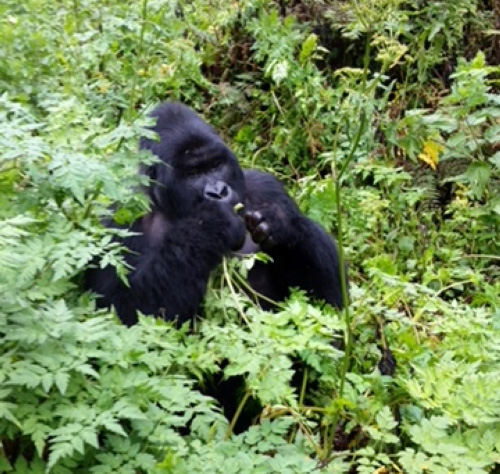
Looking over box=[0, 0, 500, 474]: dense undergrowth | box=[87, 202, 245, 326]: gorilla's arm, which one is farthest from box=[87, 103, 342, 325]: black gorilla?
box=[0, 0, 500, 474]: dense undergrowth

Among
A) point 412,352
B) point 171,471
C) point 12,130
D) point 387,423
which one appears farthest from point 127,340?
point 412,352

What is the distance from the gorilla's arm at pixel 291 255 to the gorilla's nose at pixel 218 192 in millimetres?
133

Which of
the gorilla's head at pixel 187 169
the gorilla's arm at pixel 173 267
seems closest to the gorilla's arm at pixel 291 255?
the gorilla's head at pixel 187 169

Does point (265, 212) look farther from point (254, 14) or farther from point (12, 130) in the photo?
point (254, 14)

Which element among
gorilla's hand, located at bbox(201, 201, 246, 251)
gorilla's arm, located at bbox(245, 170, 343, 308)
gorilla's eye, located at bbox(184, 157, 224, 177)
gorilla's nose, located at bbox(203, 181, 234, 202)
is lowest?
gorilla's arm, located at bbox(245, 170, 343, 308)

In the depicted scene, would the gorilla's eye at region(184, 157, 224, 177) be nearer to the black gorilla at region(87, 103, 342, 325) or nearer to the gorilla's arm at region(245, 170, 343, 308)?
the black gorilla at region(87, 103, 342, 325)

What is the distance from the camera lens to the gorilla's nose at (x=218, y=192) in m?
3.17

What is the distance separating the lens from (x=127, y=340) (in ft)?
6.48

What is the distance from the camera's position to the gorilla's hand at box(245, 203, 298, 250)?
10.7ft

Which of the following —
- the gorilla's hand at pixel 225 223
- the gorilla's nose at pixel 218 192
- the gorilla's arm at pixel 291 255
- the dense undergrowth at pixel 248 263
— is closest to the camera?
the dense undergrowth at pixel 248 263

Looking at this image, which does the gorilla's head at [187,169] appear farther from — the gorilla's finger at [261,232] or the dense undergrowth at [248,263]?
the dense undergrowth at [248,263]

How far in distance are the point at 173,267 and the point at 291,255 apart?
625 mm

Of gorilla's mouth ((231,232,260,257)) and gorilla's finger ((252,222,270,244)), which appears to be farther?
gorilla's mouth ((231,232,260,257))

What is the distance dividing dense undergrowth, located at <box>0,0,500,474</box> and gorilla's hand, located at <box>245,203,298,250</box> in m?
0.29
